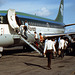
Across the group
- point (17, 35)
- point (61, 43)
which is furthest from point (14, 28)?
point (61, 43)

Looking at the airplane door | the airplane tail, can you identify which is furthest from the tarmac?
the airplane tail

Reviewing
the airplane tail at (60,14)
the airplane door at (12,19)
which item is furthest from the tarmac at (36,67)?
the airplane tail at (60,14)

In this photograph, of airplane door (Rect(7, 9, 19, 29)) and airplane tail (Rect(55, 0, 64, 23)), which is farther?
airplane tail (Rect(55, 0, 64, 23))

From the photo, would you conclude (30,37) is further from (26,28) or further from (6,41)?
(6,41)

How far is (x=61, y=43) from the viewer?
13.8m

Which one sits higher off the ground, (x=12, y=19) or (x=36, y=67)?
(x=12, y=19)

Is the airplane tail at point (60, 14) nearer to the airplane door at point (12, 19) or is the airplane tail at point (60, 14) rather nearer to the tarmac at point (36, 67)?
the airplane door at point (12, 19)

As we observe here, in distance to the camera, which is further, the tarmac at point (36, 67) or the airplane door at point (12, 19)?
the airplane door at point (12, 19)

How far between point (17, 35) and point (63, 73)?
27.5 ft

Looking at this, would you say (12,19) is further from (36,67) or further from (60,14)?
(60,14)

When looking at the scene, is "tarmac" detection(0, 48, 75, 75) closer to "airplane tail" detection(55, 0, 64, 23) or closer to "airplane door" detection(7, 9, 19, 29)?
"airplane door" detection(7, 9, 19, 29)

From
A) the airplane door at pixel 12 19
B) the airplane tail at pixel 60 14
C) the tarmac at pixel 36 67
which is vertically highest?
the airplane tail at pixel 60 14

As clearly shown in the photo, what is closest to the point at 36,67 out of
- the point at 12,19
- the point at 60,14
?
the point at 12,19

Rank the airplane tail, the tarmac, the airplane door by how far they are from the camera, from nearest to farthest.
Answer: the tarmac
the airplane door
the airplane tail
